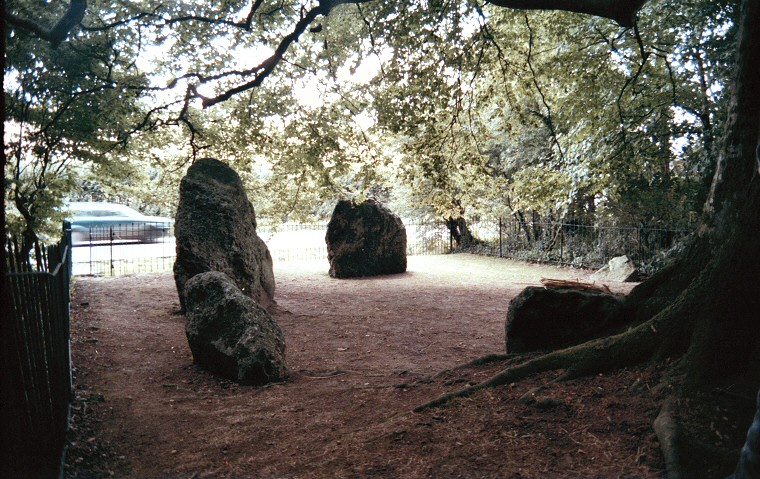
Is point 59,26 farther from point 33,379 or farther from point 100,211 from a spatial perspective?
point 100,211

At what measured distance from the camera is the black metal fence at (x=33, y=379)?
291cm

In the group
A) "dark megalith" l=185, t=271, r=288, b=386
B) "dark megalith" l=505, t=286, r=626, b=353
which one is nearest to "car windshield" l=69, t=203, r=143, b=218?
"dark megalith" l=185, t=271, r=288, b=386

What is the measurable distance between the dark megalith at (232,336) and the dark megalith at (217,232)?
91.2 inches

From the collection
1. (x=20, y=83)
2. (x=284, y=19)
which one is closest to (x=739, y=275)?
(x=20, y=83)

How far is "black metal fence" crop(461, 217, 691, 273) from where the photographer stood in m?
14.3

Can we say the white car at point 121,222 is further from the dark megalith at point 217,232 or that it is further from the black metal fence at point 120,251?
the dark megalith at point 217,232

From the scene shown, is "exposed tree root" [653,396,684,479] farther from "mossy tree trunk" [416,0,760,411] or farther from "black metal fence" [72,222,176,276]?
"black metal fence" [72,222,176,276]

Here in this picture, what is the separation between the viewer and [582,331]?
16.9 feet

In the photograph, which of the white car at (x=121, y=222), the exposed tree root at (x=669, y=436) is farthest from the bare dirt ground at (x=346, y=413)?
the white car at (x=121, y=222)

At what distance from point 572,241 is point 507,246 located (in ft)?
11.2

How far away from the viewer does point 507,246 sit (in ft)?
67.1

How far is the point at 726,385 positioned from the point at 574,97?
8.66 meters

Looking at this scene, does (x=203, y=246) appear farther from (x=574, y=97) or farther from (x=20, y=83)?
(x=574, y=97)

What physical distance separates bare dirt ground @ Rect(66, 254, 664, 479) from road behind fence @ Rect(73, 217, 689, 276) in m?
7.84
